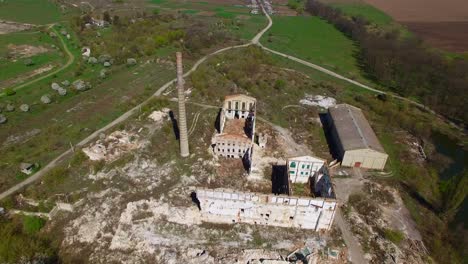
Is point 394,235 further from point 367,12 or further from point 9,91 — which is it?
point 367,12

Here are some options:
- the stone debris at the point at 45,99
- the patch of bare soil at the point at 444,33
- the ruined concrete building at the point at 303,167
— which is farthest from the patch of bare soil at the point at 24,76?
the patch of bare soil at the point at 444,33

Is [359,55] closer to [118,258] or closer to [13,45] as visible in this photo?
[118,258]

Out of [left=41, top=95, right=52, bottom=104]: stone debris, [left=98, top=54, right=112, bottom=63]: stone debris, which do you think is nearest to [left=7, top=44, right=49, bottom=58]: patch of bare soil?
[left=98, top=54, right=112, bottom=63]: stone debris

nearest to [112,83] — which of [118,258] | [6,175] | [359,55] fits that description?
[6,175]

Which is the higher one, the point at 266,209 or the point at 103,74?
the point at 266,209

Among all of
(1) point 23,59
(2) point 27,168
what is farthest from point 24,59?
(2) point 27,168

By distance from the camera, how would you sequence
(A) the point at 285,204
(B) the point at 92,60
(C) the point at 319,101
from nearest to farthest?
(A) the point at 285,204 < (C) the point at 319,101 < (B) the point at 92,60

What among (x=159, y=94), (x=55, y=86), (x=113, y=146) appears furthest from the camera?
(x=55, y=86)
